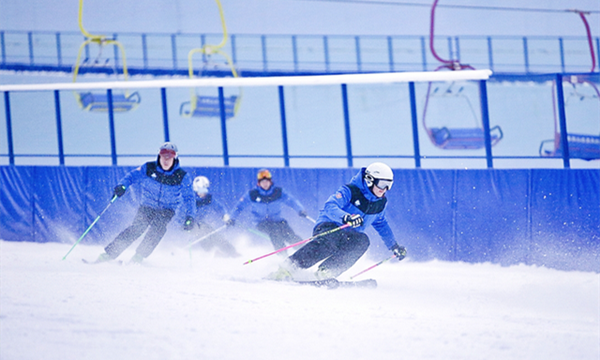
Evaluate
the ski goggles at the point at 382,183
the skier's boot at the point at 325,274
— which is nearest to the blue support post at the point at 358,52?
the ski goggles at the point at 382,183

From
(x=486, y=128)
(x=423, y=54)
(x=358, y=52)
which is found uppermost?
(x=358, y=52)

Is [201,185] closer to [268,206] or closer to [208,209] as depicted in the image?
[208,209]

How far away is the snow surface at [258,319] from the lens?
14.1 feet

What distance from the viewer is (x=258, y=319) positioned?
4918 millimetres

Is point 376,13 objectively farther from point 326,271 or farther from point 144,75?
point 326,271

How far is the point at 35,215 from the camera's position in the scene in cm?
1045

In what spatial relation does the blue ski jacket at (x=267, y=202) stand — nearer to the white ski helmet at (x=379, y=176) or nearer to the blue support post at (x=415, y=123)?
the blue support post at (x=415, y=123)

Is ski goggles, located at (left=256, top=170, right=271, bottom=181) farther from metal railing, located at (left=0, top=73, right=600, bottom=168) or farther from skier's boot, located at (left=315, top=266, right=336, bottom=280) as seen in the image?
skier's boot, located at (left=315, top=266, right=336, bottom=280)

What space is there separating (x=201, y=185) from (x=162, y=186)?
2.30m

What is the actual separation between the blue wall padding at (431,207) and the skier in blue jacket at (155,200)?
2.07 m

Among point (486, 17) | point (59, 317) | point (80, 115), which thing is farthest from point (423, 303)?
point (80, 115)

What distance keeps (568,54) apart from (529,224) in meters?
11.3

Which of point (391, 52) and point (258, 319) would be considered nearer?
point (258, 319)

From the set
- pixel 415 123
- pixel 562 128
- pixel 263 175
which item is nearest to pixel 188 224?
pixel 263 175
